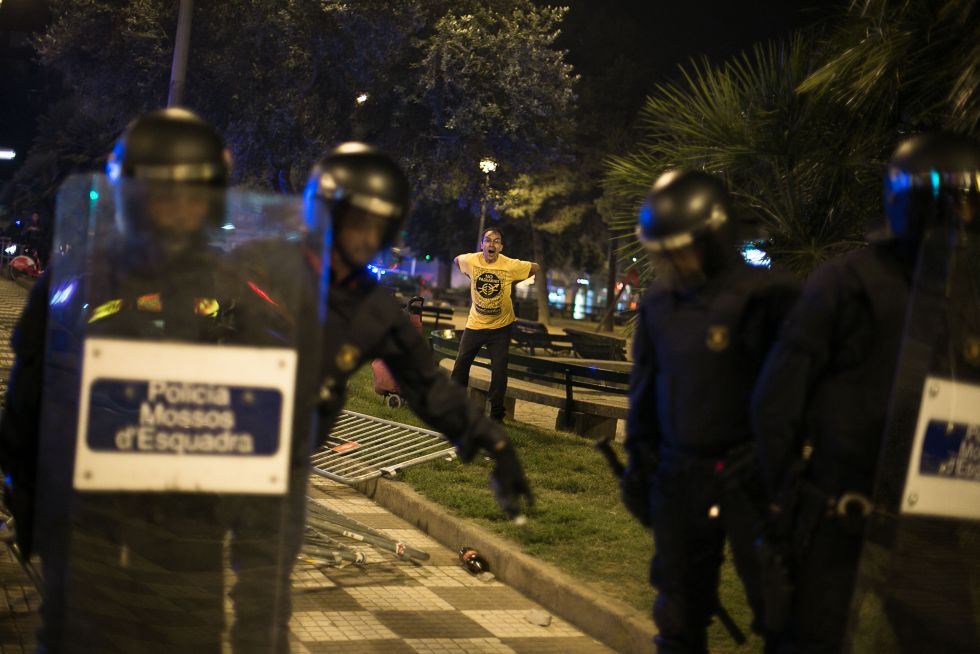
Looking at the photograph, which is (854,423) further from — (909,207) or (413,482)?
(413,482)

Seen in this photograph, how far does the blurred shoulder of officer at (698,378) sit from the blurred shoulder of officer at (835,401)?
22cm

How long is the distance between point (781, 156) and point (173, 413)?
5528mm

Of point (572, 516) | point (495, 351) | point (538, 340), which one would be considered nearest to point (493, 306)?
point (495, 351)

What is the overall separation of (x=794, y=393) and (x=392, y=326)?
1165mm

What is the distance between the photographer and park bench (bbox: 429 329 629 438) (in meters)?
10.4

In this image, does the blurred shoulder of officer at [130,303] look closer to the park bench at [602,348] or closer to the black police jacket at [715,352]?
the black police jacket at [715,352]

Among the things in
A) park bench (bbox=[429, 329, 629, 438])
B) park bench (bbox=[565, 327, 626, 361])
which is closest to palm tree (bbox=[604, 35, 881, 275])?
park bench (bbox=[429, 329, 629, 438])

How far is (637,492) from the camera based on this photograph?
156 inches

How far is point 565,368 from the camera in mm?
10602

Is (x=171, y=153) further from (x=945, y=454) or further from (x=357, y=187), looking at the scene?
(x=945, y=454)

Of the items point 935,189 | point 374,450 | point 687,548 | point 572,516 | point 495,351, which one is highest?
point 935,189

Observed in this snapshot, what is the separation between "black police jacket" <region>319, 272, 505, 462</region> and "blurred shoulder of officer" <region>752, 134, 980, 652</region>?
844mm

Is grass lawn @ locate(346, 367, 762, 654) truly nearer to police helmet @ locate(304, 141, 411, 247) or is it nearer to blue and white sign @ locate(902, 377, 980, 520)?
blue and white sign @ locate(902, 377, 980, 520)

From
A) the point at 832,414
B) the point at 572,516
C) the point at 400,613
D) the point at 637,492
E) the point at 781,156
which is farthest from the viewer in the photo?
the point at 781,156
